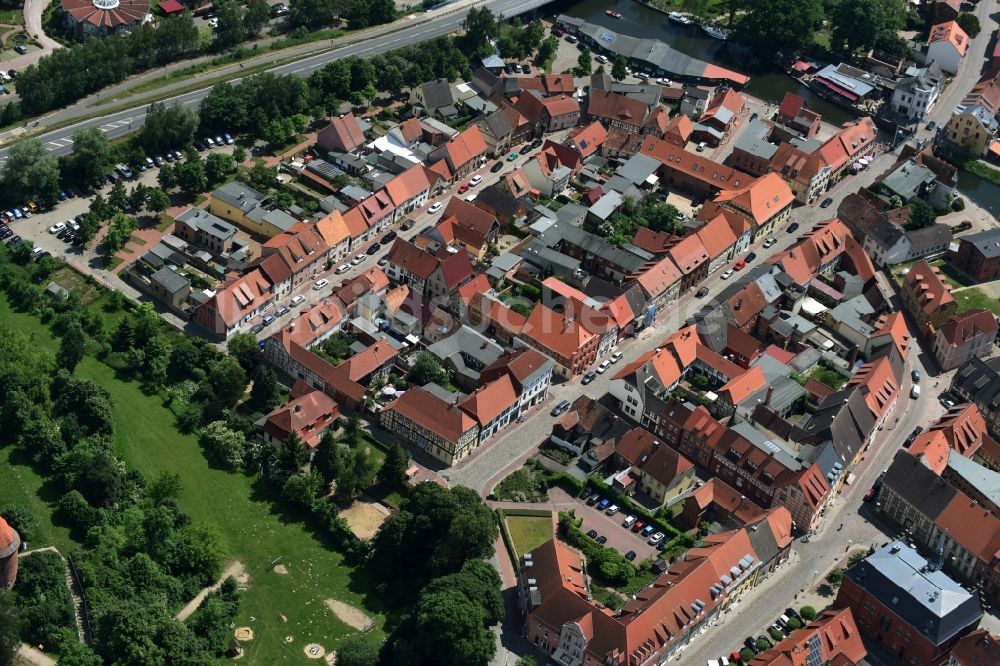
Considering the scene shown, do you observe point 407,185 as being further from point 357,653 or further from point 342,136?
point 357,653

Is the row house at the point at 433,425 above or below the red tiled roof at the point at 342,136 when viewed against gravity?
below

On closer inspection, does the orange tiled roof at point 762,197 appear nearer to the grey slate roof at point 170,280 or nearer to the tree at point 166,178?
the grey slate roof at point 170,280

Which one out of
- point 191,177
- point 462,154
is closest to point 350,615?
point 191,177

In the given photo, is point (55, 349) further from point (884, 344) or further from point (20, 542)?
point (884, 344)

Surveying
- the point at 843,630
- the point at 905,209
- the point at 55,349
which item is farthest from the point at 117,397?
the point at 905,209

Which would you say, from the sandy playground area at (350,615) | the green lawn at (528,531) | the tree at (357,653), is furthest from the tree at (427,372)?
the tree at (357,653)

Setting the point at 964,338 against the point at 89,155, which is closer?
the point at 964,338
